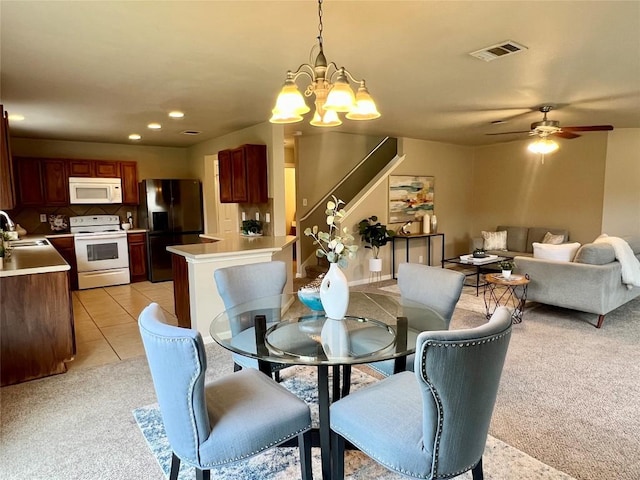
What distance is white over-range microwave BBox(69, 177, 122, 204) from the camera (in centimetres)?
613

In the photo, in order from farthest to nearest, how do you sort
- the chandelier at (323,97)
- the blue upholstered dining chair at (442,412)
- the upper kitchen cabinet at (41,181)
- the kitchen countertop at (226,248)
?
1. the upper kitchen cabinet at (41,181)
2. the kitchen countertop at (226,248)
3. the chandelier at (323,97)
4. the blue upholstered dining chair at (442,412)

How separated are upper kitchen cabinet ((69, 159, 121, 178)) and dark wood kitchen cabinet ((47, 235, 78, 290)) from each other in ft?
3.38

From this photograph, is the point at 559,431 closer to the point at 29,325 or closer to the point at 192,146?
the point at 29,325

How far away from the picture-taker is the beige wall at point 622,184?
6.09 metres

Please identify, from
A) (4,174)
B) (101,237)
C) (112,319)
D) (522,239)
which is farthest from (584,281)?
(101,237)

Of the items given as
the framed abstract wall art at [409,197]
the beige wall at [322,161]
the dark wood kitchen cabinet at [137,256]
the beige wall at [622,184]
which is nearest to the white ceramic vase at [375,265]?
the framed abstract wall art at [409,197]

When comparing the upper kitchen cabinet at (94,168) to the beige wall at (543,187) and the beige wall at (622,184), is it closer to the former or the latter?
the beige wall at (543,187)

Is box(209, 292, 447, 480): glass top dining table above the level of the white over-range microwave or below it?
below

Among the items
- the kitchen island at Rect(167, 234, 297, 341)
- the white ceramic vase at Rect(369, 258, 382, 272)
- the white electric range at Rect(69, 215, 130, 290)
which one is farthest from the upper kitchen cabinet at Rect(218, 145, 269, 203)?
the white electric range at Rect(69, 215, 130, 290)

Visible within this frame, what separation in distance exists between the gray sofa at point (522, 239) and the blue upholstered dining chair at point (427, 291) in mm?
4543

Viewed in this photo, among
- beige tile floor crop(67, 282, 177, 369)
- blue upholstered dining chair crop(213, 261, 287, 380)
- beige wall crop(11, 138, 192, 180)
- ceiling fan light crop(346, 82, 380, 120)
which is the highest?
beige wall crop(11, 138, 192, 180)

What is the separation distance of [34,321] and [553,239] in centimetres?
705

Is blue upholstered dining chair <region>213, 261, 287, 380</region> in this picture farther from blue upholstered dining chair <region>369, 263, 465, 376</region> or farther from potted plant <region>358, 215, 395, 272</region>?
potted plant <region>358, 215, 395, 272</region>

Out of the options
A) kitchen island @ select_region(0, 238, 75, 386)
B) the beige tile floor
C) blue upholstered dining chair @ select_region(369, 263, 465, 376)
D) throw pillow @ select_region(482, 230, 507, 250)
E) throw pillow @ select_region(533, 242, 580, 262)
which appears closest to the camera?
blue upholstered dining chair @ select_region(369, 263, 465, 376)
